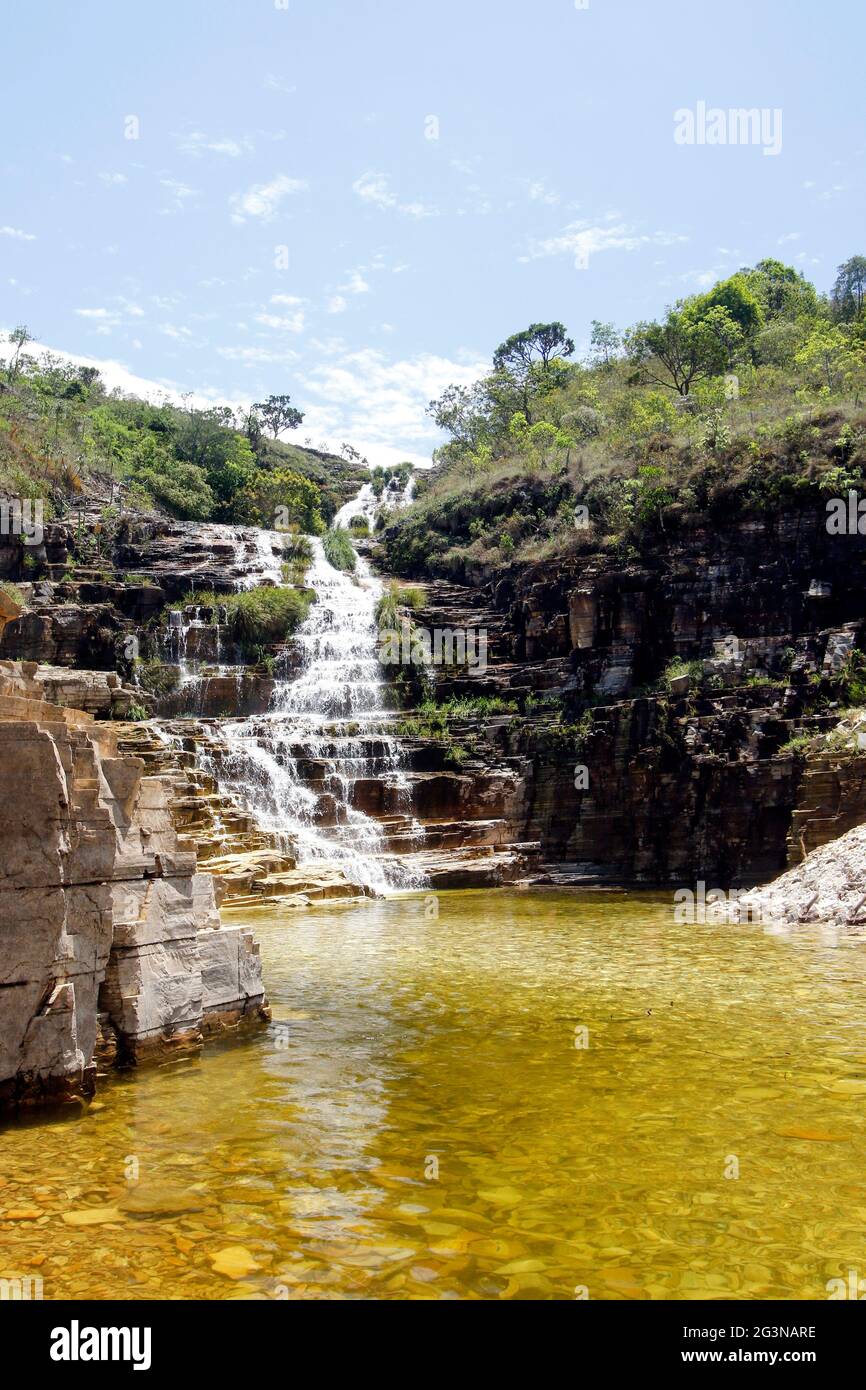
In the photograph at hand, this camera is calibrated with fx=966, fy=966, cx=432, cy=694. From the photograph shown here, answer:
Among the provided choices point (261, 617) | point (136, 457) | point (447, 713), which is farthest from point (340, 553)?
point (136, 457)

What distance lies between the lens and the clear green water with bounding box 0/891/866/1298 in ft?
13.9

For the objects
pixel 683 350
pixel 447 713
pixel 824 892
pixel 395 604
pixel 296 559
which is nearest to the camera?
pixel 824 892

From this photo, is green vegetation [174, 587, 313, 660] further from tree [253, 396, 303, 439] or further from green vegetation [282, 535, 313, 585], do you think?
tree [253, 396, 303, 439]

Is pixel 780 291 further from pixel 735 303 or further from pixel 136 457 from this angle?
pixel 136 457

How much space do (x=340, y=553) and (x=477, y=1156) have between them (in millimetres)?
37747

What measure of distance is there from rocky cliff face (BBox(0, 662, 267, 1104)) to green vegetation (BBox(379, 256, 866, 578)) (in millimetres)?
25252

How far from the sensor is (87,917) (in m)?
6.71

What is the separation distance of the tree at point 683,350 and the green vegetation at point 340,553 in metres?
18.5

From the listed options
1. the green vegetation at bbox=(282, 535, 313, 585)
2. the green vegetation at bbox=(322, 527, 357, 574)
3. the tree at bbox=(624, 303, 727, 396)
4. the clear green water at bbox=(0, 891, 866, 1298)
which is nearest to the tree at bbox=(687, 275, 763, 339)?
the tree at bbox=(624, 303, 727, 396)
